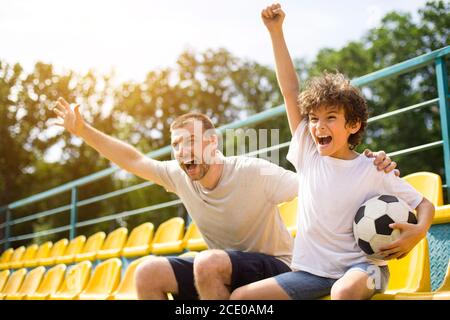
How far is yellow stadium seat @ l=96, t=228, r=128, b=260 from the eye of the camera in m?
4.29

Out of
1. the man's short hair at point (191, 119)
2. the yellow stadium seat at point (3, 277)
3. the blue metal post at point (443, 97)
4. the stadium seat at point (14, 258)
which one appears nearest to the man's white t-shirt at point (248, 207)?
the man's short hair at point (191, 119)

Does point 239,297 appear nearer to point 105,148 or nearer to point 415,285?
point 415,285

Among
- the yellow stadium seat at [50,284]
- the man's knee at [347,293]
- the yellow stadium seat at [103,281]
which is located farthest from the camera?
the yellow stadium seat at [50,284]

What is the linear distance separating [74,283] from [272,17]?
272 centimetres

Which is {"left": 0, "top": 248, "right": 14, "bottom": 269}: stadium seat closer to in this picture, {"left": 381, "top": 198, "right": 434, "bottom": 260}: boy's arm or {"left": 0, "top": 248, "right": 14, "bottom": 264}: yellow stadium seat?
{"left": 0, "top": 248, "right": 14, "bottom": 264}: yellow stadium seat

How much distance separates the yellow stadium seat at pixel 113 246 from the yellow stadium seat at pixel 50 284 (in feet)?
1.00

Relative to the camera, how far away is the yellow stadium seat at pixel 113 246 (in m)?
4.29

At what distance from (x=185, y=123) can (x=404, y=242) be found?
85cm

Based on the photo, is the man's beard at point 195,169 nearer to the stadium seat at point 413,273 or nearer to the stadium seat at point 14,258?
the stadium seat at point 413,273

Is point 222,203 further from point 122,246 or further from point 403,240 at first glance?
point 122,246

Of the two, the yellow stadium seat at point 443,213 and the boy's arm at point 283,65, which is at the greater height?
the boy's arm at point 283,65

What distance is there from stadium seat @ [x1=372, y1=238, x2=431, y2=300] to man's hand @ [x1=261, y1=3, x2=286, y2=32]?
2.69 ft

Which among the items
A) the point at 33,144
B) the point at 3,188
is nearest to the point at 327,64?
the point at 33,144

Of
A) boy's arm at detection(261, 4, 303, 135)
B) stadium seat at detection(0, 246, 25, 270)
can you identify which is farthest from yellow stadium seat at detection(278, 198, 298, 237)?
stadium seat at detection(0, 246, 25, 270)
